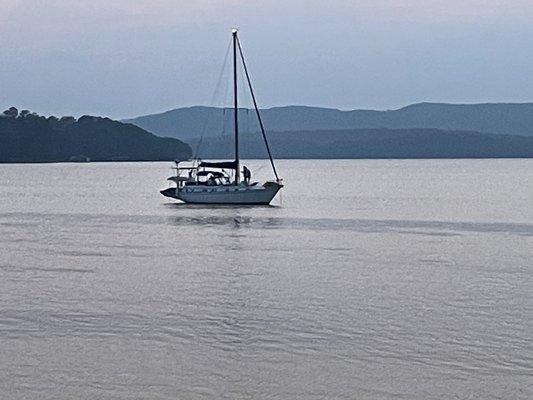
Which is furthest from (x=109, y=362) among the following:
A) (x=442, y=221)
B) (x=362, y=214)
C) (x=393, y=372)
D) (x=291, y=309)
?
(x=362, y=214)

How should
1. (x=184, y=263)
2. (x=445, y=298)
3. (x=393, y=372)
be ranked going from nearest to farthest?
(x=393, y=372) → (x=445, y=298) → (x=184, y=263)

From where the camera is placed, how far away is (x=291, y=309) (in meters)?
21.3

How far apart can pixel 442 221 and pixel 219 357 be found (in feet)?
121

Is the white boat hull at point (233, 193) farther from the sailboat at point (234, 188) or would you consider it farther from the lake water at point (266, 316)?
the lake water at point (266, 316)

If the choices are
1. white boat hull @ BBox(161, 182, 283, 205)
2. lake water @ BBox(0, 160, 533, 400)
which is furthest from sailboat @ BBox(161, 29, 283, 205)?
lake water @ BBox(0, 160, 533, 400)

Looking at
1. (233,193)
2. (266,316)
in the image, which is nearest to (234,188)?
(233,193)

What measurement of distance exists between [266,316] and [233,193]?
39019 millimetres

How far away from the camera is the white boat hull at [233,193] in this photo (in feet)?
195

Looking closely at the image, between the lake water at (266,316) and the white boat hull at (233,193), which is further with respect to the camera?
the white boat hull at (233,193)

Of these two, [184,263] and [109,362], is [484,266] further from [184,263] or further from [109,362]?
[109,362]

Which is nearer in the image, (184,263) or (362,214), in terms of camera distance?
(184,263)

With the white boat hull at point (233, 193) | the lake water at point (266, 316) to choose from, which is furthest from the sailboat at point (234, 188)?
the lake water at point (266, 316)

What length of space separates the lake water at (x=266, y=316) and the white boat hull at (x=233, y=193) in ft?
54.9

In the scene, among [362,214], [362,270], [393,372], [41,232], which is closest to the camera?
[393,372]
